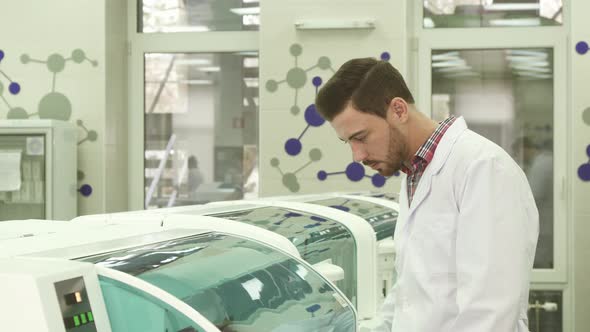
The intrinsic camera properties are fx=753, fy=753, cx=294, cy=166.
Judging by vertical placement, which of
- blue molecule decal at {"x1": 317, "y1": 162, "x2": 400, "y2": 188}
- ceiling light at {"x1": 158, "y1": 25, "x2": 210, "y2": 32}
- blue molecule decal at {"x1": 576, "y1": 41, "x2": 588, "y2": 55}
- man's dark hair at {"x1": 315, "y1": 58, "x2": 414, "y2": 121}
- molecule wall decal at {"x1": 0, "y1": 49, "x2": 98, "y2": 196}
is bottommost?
blue molecule decal at {"x1": 317, "y1": 162, "x2": 400, "y2": 188}

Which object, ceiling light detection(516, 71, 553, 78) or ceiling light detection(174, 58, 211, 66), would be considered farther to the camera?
ceiling light detection(174, 58, 211, 66)

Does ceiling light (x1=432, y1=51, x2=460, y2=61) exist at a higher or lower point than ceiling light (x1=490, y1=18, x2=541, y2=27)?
lower

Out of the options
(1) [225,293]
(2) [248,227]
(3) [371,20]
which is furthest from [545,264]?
(1) [225,293]

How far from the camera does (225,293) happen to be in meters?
1.43

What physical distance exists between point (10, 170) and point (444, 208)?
11.8 feet

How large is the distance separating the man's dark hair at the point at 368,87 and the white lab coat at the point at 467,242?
149mm

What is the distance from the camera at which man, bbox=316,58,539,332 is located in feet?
4.54

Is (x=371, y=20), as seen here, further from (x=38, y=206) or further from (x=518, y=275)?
(x=518, y=275)

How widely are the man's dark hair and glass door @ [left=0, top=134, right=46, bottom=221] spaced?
3.20 metres

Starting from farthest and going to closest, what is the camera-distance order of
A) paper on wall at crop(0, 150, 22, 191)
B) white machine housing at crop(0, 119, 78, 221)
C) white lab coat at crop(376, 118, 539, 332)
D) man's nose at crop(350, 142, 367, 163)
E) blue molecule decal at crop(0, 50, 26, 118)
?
1. blue molecule decal at crop(0, 50, 26, 118)
2. paper on wall at crop(0, 150, 22, 191)
3. white machine housing at crop(0, 119, 78, 221)
4. man's nose at crop(350, 142, 367, 163)
5. white lab coat at crop(376, 118, 539, 332)

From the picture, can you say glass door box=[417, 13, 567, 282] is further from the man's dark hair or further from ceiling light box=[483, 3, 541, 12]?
the man's dark hair

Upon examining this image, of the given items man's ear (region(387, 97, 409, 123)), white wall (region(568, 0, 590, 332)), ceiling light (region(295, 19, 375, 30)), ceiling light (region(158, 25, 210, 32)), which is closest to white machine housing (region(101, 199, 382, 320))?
man's ear (region(387, 97, 409, 123))

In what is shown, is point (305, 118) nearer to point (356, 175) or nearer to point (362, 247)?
point (356, 175)

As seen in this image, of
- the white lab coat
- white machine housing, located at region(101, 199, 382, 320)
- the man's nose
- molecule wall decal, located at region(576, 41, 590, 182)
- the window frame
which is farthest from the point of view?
the window frame
